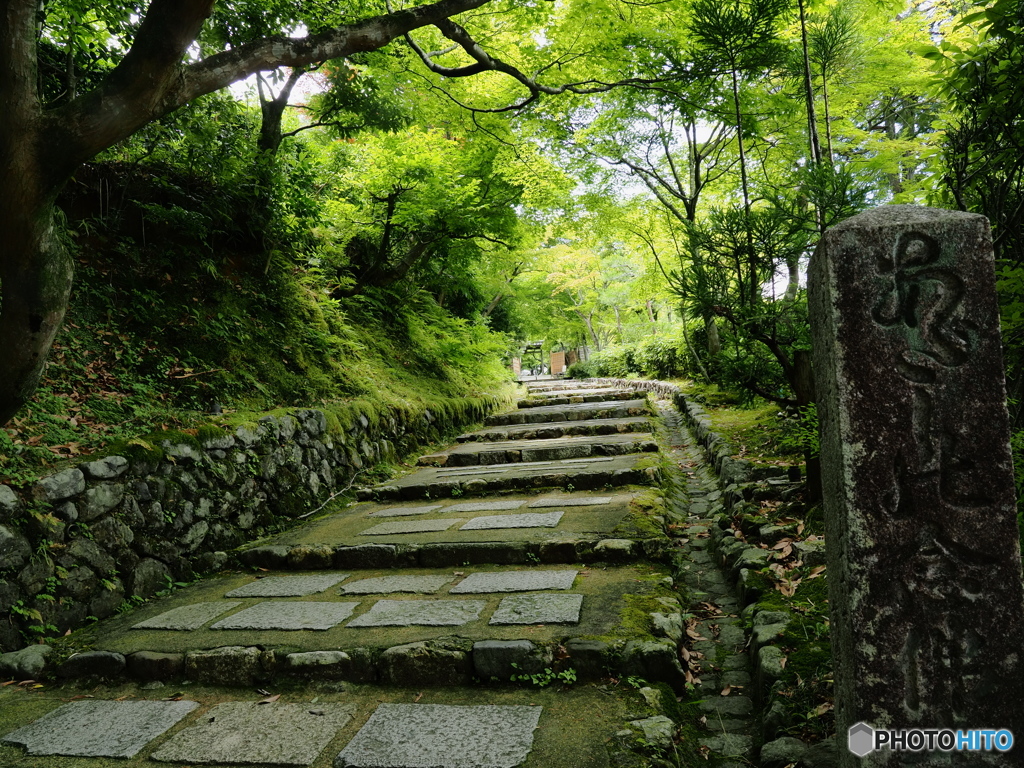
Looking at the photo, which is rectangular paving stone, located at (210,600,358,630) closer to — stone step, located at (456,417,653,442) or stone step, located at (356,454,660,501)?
stone step, located at (356,454,660,501)

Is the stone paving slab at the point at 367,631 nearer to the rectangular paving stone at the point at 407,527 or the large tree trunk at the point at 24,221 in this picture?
the rectangular paving stone at the point at 407,527

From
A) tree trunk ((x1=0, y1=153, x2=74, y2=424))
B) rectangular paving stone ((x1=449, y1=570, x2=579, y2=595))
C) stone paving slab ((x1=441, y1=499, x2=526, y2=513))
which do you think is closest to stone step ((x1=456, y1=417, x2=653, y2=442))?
stone paving slab ((x1=441, y1=499, x2=526, y2=513))

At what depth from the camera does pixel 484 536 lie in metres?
4.62

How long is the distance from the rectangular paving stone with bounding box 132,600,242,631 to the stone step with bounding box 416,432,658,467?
14.0ft

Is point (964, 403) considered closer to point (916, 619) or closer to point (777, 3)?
point (916, 619)

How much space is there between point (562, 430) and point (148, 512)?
6.32 meters

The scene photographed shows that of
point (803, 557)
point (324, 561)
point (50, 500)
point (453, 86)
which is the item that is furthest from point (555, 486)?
point (453, 86)

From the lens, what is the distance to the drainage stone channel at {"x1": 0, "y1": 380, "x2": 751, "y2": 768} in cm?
242

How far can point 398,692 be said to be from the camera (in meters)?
2.86

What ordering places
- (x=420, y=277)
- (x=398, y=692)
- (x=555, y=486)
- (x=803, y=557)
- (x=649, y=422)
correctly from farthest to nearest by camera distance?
(x=420, y=277), (x=649, y=422), (x=555, y=486), (x=803, y=557), (x=398, y=692)

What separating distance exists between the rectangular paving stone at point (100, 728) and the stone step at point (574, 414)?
824cm

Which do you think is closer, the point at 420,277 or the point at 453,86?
the point at 453,86

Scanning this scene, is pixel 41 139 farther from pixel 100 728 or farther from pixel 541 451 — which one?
pixel 541 451

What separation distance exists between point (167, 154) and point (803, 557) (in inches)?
284
